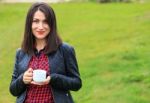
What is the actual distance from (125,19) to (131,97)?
11517mm

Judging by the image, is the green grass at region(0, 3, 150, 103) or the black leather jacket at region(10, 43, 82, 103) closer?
the black leather jacket at region(10, 43, 82, 103)

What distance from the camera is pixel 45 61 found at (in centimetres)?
450

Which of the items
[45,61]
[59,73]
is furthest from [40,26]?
[59,73]

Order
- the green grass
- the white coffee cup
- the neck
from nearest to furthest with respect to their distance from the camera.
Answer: the white coffee cup
the neck
the green grass

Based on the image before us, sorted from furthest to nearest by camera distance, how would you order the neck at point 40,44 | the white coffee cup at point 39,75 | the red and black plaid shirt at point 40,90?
the neck at point 40,44 < the red and black plaid shirt at point 40,90 < the white coffee cup at point 39,75

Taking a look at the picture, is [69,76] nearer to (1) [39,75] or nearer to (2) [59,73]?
(2) [59,73]

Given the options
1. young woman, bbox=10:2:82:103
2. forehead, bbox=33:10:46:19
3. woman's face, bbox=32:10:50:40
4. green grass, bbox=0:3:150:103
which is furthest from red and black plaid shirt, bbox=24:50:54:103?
green grass, bbox=0:3:150:103

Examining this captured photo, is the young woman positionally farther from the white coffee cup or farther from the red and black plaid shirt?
the white coffee cup

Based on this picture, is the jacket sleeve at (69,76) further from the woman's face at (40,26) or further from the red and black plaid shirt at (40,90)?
the woman's face at (40,26)

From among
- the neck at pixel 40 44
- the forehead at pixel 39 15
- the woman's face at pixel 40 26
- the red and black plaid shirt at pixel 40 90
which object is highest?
the forehead at pixel 39 15

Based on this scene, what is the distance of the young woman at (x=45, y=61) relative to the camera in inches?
175

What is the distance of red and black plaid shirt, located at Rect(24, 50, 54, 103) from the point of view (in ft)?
14.6

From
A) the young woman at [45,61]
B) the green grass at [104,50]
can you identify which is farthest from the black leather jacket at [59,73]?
the green grass at [104,50]

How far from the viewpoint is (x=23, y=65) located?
451 cm
